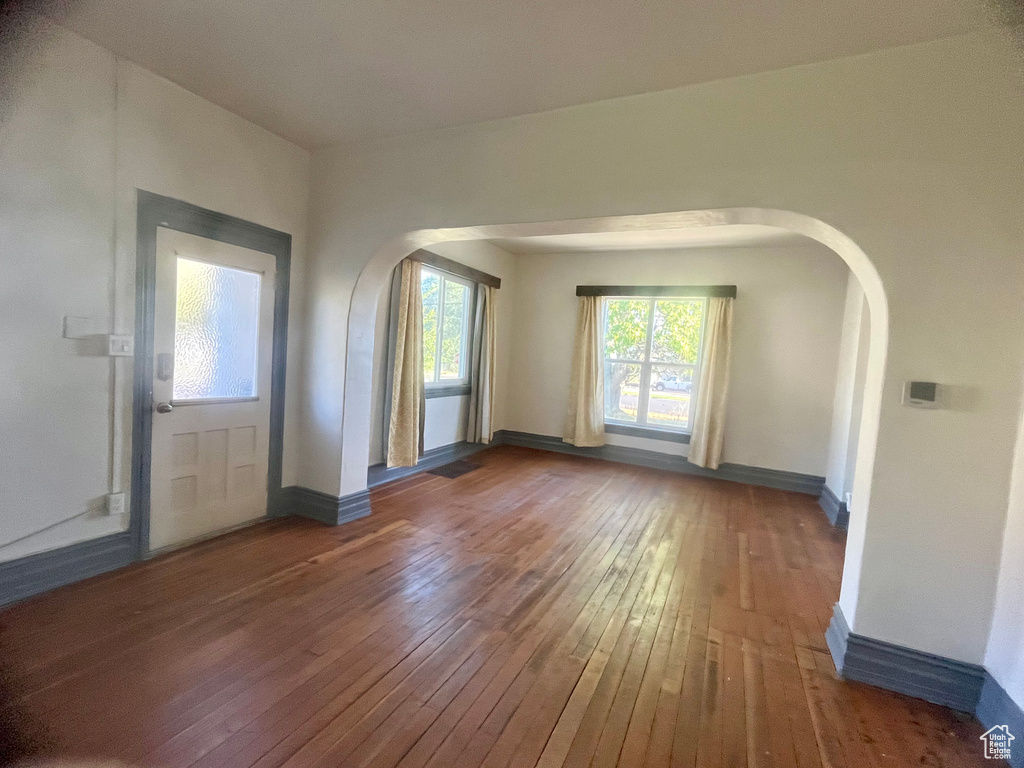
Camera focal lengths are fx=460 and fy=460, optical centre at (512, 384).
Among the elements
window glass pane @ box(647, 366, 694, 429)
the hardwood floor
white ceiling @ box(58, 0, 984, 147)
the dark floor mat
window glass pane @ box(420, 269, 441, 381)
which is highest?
white ceiling @ box(58, 0, 984, 147)

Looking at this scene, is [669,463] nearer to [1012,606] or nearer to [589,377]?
[589,377]

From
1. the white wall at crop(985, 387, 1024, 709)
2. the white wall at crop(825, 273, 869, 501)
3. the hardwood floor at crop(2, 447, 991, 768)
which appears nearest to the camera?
the hardwood floor at crop(2, 447, 991, 768)

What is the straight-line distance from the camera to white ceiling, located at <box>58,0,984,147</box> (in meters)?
1.77

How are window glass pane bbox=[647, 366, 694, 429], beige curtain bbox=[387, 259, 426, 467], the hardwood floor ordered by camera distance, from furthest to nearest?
window glass pane bbox=[647, 366, 694, 429] → beige curtain bbox=[387, 259, 426, 467] → the hardwood floor

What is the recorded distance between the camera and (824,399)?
196 inches

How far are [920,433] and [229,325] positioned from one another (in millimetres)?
3773

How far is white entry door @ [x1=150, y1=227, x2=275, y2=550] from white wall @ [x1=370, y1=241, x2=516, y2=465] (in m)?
1.12

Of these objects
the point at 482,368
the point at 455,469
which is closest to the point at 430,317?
the point at 482,368

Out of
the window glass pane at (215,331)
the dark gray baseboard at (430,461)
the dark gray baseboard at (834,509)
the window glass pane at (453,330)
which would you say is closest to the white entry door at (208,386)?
the window glass pane at (215,331)

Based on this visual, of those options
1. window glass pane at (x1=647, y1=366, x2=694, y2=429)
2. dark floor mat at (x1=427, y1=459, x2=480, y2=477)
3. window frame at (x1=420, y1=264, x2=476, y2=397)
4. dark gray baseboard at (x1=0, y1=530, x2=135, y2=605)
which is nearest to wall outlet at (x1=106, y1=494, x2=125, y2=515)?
dark gray baseboard at (x1=0, y1=530, x2=135, y2=605)

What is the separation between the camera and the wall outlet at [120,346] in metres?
2.42

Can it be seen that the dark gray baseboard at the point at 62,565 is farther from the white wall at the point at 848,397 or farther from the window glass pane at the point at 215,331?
the white wall at the point at 848,397

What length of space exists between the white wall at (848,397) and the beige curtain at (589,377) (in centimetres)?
250

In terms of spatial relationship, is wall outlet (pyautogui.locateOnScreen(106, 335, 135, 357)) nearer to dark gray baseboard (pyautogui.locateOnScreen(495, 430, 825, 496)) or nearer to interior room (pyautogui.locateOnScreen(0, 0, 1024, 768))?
interior room (pyautogui.locateOnScreen(0, 0, 1024, 768))
